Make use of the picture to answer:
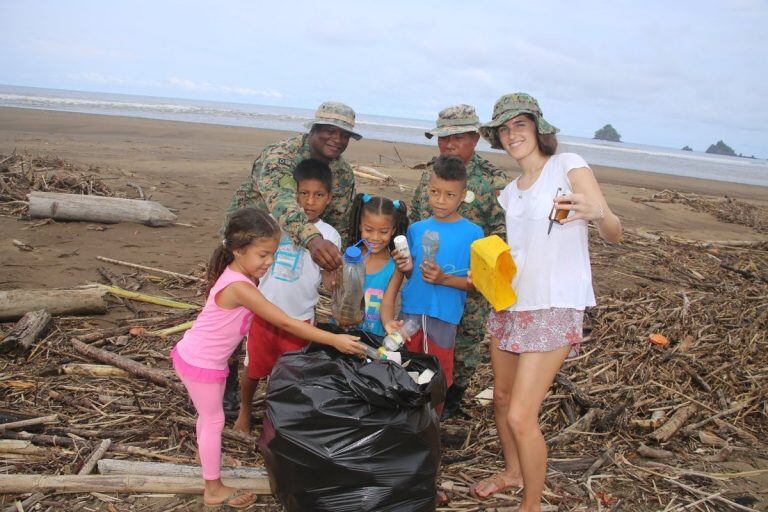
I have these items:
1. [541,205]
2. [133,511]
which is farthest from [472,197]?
[133,511]

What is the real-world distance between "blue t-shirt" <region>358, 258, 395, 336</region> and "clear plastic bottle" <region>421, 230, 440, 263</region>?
0.26 meters

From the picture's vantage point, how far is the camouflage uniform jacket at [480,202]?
4.35 m

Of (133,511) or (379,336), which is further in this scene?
(379,336)

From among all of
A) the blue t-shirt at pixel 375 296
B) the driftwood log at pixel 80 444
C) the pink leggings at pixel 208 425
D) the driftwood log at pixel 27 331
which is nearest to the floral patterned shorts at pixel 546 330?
the blue t-shirt at pixel 375 296

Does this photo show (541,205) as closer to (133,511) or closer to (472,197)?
(472,197)

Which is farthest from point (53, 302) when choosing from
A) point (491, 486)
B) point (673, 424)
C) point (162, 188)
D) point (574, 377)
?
point (162, 188)

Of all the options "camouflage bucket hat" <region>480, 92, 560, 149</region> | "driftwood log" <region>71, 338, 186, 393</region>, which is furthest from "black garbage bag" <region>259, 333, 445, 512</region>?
"driftwood log" <region>71, 338, 186, 393</region>

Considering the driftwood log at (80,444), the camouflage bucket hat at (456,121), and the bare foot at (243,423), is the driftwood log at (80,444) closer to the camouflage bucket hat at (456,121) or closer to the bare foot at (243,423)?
the bare foot at (243,423)

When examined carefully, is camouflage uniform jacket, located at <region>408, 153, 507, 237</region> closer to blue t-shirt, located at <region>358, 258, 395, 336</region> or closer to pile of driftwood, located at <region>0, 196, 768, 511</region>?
blue t-shirt, located at <region>358, 258, 395, 336</region>

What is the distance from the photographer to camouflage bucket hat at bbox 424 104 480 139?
13.7 feet

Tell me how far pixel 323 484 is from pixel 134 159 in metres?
15.2

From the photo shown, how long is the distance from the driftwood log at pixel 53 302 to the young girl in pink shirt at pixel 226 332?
282 cm

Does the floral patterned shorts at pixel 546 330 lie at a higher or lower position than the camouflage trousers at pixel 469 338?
higher

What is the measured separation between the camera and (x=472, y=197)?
13.7 ft
